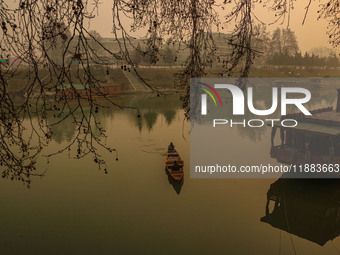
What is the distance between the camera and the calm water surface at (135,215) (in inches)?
582

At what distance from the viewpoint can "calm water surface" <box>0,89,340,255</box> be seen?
14.8 m

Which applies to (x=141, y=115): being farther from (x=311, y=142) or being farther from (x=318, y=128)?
(x=318, y=128)

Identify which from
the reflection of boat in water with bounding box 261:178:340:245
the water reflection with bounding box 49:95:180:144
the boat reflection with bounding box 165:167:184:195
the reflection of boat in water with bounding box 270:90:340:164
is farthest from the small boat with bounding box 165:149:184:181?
the water reflection with bounding box 49:95:180:144

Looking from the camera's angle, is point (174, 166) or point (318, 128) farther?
point (174, 166)

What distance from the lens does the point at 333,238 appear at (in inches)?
631

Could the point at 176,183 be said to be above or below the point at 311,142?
below

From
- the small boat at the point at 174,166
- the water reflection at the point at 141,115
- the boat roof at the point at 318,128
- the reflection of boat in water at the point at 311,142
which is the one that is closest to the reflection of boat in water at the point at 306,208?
the reflection of boat in water at the point at 311,142

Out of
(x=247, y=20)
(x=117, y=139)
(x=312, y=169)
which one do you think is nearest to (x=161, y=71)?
(x=117, y=139)

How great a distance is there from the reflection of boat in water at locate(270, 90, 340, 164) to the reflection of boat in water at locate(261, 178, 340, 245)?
1726 mm

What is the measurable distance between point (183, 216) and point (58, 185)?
9159mm

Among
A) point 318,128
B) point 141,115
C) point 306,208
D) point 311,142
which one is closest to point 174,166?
point 306,208

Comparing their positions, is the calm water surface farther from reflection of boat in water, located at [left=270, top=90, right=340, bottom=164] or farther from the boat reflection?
Answer: reflection of boat in water, located at [left=270, top=90, right=340, bottom=164]

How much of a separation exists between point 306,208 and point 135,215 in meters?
10.4

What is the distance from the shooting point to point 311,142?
71.5ft
